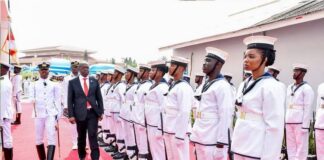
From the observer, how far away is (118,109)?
912 cm

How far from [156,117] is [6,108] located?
2551mm

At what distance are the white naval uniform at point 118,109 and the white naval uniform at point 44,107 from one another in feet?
5.81

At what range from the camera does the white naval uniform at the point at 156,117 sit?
247 inches

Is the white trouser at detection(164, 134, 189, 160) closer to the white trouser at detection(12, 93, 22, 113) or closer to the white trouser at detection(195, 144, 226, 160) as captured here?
the white trouser at detection(195, 144, 226, 160)

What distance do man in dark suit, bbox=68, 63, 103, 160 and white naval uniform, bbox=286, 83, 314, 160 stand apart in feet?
12.2

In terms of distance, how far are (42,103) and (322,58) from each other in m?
5.98

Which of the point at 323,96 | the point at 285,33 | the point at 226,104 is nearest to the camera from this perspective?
the point at 226,104

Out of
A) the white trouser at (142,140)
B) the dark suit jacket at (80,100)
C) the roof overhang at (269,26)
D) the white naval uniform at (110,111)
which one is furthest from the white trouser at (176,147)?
the roof overhang at (269,26)

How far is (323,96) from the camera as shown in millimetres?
6527

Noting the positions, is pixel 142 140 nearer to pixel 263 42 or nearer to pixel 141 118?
pixel 141 118

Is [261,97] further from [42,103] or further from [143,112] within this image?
[42,103]

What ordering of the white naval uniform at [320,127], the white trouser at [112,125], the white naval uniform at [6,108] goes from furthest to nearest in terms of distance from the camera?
the white trouser at [112,125], the white naval uniform at [320,127], the white naval uniform at [6,108]

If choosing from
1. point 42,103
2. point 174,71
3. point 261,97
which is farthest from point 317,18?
point 42,103

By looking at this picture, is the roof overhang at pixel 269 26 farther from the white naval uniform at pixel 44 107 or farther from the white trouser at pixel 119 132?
the white naval uniform at pixel 44 107
